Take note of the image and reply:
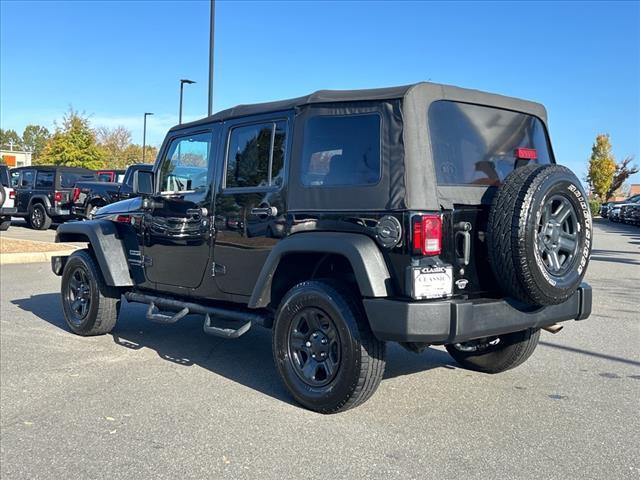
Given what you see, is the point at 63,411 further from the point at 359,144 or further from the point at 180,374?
the point at 359,144

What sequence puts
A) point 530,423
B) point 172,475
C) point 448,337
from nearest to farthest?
point 172,475
point 448,337
point 530,423

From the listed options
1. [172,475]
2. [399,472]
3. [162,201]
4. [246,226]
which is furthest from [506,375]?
[162,201]

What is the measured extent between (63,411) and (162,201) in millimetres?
2047

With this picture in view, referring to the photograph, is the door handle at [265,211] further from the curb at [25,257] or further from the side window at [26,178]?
the side window at [26,178]

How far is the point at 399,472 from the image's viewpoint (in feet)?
11.0

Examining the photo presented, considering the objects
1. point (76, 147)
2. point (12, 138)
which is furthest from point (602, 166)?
point (12, 138)

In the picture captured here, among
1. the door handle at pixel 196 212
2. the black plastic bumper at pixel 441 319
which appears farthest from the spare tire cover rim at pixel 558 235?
the door handle at pixel 196 212

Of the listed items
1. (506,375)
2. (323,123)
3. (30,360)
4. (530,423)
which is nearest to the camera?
(530,423)

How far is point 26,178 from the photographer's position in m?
19.8

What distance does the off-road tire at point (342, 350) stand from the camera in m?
3.96

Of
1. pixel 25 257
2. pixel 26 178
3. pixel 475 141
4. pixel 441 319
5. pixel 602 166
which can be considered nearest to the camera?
pixel 441 319

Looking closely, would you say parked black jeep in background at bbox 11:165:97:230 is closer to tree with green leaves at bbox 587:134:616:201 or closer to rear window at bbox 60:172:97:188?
rear window at bbox 60:172:97:188

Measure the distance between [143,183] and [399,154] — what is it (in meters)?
2.82

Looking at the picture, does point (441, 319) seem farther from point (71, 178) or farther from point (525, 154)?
point (71, 178)
